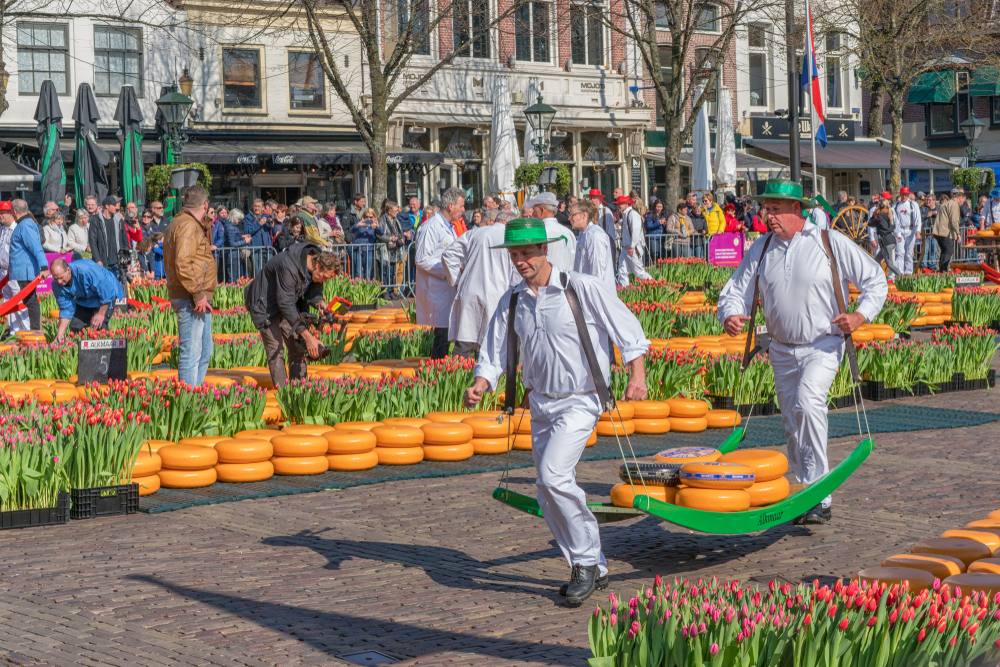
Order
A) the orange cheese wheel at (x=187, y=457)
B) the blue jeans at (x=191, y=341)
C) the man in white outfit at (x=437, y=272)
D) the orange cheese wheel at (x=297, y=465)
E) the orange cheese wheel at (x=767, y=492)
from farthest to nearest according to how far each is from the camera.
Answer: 1. the man in white outfit at (x=437, y=272)
2. the blue jeans at (x=191, y=341)
3. the orange cheese wheel at (x=297, y=465)
4. the orange cheese wheel at (x=187, y=457)
5. the orange cheese wheel at (x=767, y=492)

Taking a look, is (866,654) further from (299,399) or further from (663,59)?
(663,59)

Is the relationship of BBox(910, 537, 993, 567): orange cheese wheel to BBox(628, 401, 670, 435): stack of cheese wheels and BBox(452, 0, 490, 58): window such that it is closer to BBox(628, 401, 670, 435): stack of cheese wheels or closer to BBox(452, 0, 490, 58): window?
BBox(628, 401, 670, 435): stack of cheese wheels

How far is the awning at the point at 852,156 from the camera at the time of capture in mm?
44625

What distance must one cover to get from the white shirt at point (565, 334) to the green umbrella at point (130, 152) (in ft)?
67.6

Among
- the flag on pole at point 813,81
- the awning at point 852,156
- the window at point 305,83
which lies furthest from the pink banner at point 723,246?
the awning at point 852,156

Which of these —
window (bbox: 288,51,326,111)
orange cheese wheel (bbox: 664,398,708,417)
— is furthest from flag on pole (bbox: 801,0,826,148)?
window (bbox: 288,51,326,111)

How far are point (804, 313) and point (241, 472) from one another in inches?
153

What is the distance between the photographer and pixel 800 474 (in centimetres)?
771

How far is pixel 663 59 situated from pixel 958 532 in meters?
38.6

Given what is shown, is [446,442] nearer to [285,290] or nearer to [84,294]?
[285,290]

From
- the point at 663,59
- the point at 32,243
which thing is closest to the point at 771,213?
the point at 32,243

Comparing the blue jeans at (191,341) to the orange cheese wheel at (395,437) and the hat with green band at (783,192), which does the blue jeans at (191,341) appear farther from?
the hat with green band at (783,192)

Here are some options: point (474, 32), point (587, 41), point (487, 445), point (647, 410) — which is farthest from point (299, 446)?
point (587, 41)

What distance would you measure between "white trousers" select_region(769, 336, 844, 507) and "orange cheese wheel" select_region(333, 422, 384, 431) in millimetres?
3293
